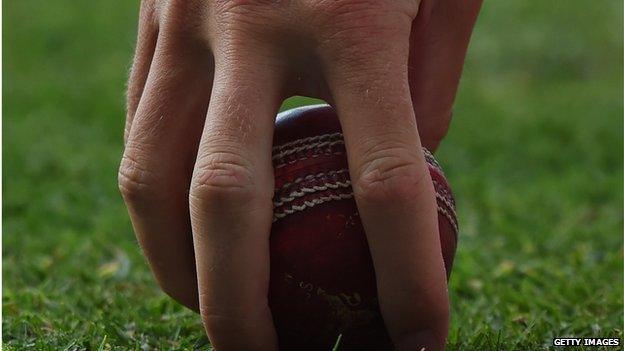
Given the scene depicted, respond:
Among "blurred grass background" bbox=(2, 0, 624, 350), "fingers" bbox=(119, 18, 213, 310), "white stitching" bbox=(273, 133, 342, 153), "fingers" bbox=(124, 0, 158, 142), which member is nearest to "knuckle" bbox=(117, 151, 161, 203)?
"fingers" bbox=(119, 18, 213, 310)

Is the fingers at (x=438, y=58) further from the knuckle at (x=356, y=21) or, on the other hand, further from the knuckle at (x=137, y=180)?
the knuckle at (x=137, y=180)

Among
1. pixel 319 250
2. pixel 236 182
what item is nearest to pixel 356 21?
pixel 236 182

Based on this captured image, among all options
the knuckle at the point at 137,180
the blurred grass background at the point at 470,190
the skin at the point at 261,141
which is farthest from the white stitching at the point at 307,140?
the blurred grass background at the point at 470,190

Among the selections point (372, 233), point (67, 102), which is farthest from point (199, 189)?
point (67, 102)

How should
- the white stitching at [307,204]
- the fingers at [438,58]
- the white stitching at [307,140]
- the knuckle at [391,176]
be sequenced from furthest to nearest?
the fingers at [438,58] < the white stitching at [307,140] < the white stitching at [307,204] < the knuckle at [391,176]

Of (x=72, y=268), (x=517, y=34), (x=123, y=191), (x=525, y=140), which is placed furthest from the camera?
(x=517, y=34)

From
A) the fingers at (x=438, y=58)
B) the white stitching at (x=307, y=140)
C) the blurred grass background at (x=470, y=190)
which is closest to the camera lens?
Answer: the white stitching at (x=307, y=140)

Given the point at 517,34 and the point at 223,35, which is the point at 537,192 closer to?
the point at 223,35
